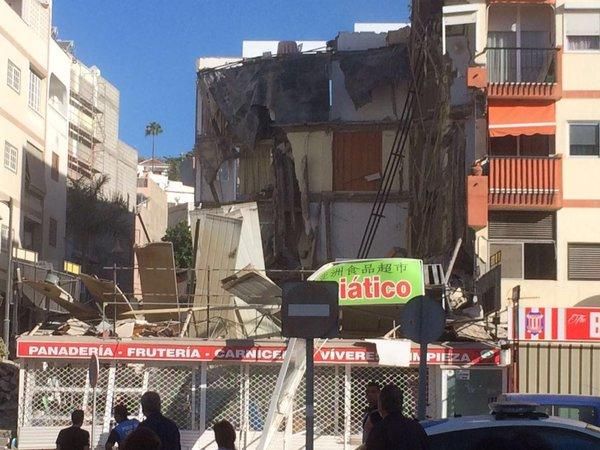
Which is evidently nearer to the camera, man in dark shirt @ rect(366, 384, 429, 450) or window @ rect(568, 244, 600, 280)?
man in dark shirt @ rect(366, 384, 429, 450)

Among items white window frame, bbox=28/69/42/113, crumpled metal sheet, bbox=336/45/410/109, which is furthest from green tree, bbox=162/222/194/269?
crumpled metal sheet, bbox=336/45/410/109

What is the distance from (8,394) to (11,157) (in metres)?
15.1

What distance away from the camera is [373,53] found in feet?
120

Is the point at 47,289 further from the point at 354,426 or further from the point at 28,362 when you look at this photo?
the point at 354,426

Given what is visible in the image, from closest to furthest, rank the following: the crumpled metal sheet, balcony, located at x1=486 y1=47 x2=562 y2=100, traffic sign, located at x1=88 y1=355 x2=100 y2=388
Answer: traffic sign, located at x1=88 y1=355 x2=100 y2=388 < balcony, located at x1=486 y1=47 x2=562 y2=100 < the crumpled metal sheet

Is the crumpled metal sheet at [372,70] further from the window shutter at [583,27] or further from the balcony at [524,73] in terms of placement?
the window shutter at [583,27]

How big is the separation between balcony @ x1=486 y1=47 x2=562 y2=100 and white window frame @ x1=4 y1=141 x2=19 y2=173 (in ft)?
61.1

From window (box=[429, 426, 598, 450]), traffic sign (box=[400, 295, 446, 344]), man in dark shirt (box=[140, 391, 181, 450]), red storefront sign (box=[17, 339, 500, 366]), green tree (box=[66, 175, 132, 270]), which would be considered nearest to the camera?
window (box=[429, 426, 598, 450])

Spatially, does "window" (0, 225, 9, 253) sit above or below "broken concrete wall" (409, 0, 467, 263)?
below

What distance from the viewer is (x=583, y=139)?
2664cm

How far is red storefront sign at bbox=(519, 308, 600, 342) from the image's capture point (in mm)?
21875

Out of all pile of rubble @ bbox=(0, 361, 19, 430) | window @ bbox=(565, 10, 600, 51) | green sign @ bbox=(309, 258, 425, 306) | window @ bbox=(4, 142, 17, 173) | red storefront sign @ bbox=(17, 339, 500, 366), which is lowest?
pile of rubble @ bbox=(0, 361, 19, 430)

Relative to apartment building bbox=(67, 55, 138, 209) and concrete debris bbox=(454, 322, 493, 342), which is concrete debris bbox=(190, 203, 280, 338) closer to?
concrete debris bbox=(454, 322, 493, 342)

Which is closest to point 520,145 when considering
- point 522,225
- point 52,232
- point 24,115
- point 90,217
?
point 522,225
